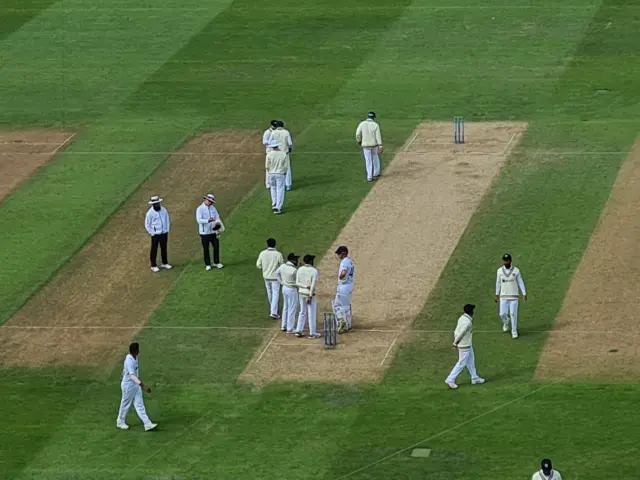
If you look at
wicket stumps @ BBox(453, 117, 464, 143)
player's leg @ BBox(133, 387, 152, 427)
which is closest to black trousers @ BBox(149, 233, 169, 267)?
player's leg @ BBox(133, 387, 152, 427)

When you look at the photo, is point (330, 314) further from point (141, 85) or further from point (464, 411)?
point (141, 85)

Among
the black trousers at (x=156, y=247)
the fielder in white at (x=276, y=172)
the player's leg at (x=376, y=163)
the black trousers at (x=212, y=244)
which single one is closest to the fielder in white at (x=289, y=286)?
the black trousers at (x=212, y=244)

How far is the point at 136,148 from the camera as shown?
175ft

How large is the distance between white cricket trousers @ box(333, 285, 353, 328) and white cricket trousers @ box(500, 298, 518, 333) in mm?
3303

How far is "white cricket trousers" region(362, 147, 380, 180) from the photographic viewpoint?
49.0 meters

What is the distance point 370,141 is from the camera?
4866 centimetres

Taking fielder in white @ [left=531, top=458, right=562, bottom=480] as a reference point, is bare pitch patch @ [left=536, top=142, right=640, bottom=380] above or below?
above

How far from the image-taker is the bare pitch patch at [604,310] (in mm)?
37750

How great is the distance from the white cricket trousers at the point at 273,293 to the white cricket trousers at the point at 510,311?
16.5 ft

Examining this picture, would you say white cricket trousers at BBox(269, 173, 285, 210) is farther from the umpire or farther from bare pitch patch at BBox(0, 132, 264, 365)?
the umpire

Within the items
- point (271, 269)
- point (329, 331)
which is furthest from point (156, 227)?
point (329, 331)

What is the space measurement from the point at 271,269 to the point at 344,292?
191 cm

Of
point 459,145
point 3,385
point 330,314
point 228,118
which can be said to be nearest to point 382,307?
point 330,314

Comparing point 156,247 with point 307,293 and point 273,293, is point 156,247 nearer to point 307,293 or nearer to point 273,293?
point 273,293
